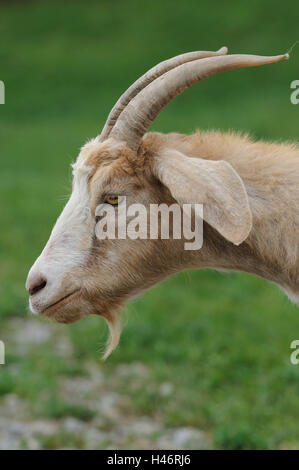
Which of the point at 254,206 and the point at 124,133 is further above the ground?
the point at 124,133

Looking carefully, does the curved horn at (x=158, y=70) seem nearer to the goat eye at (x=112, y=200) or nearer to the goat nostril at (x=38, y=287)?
the goat eye at (x=112, y=200)

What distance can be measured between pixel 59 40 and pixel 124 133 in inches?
822

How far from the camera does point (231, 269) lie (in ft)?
11.2

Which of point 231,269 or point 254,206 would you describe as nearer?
point 254,206

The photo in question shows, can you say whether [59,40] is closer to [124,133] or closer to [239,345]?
[239,345]

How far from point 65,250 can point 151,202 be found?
42 centimetres

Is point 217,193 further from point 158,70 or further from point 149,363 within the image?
point 149,363

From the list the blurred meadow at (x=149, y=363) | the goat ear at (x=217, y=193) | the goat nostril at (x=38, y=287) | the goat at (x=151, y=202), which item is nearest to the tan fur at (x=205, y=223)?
the goat at (x=151, y=202)

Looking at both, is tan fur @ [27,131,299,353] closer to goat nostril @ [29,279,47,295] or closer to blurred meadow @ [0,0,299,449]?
goat nostril @ [29,279,47,295]

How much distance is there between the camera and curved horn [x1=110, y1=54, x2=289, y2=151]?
3.06 m

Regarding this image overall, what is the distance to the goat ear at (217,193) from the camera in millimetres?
2729
